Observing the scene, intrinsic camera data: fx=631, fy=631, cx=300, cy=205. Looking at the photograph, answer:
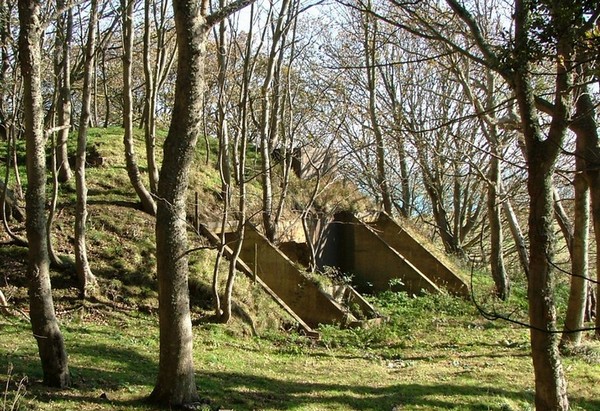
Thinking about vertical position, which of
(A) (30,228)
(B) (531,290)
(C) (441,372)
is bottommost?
(C) (441,372)

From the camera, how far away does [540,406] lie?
6.57m

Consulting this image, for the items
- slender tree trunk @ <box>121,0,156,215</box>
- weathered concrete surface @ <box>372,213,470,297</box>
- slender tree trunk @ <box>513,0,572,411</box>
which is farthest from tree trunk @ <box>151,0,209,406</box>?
weathered concrete surface @ <box>372,213,470,297</box>

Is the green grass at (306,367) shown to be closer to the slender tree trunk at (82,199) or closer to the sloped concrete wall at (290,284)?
the slender tree trunk at (82,199)

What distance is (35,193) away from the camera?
6320mm

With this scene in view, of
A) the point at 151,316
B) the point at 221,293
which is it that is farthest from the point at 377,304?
the point at 151,316

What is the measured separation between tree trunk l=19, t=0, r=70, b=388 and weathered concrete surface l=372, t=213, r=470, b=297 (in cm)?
1184

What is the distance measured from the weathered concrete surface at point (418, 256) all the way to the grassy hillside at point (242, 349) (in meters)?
1.23

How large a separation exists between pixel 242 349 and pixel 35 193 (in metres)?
5.08

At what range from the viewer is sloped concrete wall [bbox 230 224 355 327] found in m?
13.4

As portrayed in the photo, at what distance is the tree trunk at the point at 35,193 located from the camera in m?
6.27

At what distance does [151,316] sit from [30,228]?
16.6 feet

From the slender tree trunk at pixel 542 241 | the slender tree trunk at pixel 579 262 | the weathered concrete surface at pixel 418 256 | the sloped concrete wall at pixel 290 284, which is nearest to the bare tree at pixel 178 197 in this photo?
the slender tree trunk at pixel 542 241

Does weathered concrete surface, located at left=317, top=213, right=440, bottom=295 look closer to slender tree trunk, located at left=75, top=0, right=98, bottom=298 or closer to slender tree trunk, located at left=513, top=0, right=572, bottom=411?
slender tree trunk, located at left=75, top=0, right=98, bottom=298

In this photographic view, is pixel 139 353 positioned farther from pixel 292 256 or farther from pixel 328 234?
pixel 328 234
